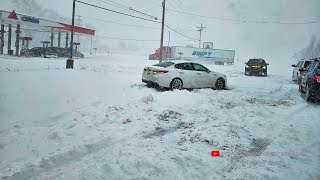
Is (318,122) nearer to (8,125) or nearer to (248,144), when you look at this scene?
(248,144)

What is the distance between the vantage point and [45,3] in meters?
132

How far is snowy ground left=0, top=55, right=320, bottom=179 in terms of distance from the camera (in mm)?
4395

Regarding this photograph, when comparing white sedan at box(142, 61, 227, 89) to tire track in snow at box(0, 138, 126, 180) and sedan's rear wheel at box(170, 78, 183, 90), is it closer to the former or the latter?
sedan's rear wheel at box(170, 78, 183, 90)

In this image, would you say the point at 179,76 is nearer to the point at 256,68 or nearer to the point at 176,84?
the point at 176,84

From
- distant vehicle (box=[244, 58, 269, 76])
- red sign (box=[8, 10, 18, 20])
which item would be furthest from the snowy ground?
red sign (box=[8, 10, 18, 20])

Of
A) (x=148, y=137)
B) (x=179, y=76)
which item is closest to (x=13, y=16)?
(x=179, y=76)

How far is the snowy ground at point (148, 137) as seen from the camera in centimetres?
439

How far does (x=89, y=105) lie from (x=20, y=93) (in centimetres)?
238

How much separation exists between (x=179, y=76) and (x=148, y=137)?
6919 millimetres

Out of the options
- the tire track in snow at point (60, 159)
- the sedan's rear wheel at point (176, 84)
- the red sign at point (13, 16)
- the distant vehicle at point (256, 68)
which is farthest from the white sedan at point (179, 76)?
the red sign at point (13, 16)

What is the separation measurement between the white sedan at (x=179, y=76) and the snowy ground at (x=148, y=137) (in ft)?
6.40

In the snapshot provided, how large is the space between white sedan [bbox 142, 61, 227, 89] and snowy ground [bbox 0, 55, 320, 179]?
1.95 metres

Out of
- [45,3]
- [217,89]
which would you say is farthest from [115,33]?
[217,89]

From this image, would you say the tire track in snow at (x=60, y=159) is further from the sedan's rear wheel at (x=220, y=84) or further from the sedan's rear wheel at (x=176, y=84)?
the sedan's rear wheel at (x=220, y=84)
